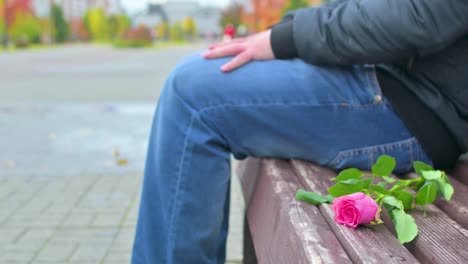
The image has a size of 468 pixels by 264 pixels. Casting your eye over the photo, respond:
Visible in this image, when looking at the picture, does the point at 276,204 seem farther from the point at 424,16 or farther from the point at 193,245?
the point at 424,16

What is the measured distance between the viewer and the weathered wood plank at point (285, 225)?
3.36ft

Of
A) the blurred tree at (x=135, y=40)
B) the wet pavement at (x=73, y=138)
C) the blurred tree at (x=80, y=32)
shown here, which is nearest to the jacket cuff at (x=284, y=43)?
the wet pavement at (x=73, y=138)

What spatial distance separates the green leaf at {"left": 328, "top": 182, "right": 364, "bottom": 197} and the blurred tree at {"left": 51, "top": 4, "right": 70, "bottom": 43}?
64.4m

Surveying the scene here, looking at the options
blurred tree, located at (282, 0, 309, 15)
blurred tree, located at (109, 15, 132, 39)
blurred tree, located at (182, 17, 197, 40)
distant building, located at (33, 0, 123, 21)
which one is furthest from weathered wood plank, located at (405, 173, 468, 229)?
blurred tree, located at (182, 17, 197, 40)

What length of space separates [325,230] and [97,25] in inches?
3122

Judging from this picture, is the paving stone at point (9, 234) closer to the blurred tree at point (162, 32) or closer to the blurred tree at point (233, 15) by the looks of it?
the blurred tree at point (233, 15)

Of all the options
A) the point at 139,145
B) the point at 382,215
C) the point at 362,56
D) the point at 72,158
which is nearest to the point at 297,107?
the point at 362,56

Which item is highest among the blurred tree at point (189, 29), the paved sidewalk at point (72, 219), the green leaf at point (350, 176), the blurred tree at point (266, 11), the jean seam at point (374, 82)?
the jean seam at point (374, 82)

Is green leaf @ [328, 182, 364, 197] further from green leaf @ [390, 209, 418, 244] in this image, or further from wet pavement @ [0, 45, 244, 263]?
wet pavement @ [0, 45, 244, 263]

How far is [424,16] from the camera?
4.73 feet

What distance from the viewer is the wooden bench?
1016mm

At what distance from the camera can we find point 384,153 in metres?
1.60

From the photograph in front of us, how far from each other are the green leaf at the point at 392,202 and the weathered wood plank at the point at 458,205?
0.57ft

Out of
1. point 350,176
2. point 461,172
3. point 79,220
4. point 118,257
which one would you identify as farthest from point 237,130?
point 79,220
